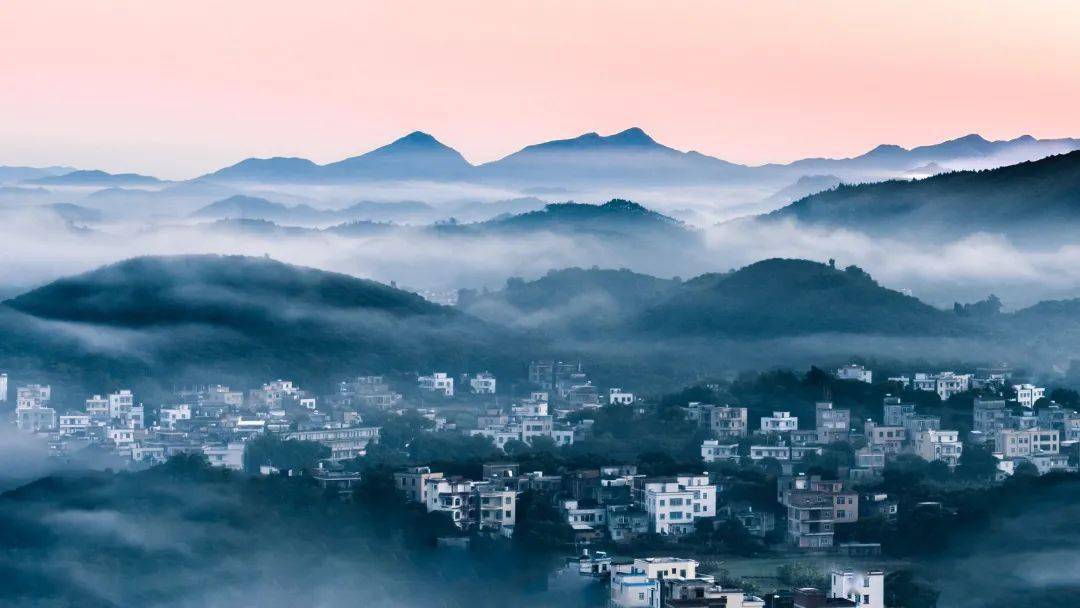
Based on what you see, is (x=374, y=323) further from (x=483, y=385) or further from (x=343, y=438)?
(x=343, y=438)

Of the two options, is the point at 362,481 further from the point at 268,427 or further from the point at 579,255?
the point at 579,255

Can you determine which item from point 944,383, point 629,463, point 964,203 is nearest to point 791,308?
point 944,383

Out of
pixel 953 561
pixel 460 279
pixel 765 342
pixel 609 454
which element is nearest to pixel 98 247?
pixel 460 279

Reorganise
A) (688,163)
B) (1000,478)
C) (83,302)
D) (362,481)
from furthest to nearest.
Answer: (688,163)
(83,302)
(1000,478)
(362,481)

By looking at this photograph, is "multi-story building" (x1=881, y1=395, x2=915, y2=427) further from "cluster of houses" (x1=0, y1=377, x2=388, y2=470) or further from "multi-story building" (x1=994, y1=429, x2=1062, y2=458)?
"cluster of houses" (x1=0, y1=377, x2=388, y2=470)

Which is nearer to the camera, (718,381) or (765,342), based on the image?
(718,381)

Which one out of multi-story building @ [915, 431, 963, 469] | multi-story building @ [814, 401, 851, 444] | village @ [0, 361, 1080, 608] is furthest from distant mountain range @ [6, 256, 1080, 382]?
multi-story building @ [915, 431, 963, 469]

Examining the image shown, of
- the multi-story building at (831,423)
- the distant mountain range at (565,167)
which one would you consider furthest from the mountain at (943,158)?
the multi-story building at (831,423)

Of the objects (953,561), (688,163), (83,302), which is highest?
(688,163)
